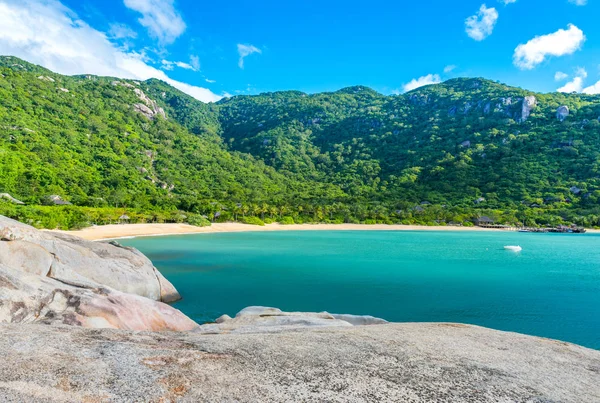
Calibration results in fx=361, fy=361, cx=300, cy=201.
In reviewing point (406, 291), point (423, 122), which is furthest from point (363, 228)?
point (423, 122)

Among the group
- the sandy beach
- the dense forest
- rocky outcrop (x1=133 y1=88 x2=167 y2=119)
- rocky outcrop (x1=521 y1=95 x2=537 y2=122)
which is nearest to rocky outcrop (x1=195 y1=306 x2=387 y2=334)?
the sandy beach

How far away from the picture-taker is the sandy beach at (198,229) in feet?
175

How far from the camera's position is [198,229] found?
7288cm

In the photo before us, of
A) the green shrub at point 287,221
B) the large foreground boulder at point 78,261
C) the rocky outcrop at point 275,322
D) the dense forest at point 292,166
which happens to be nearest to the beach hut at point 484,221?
the dense forest at point 292,166

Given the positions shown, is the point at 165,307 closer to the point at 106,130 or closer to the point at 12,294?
the point at 12,294

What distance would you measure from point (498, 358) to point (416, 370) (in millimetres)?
1917

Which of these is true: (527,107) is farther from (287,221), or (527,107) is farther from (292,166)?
(287,221)

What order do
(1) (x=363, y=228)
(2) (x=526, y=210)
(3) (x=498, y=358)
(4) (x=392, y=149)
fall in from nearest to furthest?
(3) (x=498, y=358) < (1) (x=363, y=228) < (2) (x=526, y=210) < (4) (x=392, y=149)

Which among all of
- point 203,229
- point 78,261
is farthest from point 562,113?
point 78,261

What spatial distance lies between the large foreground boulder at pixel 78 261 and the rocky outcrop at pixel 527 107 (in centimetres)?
17316

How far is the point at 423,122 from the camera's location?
183 m

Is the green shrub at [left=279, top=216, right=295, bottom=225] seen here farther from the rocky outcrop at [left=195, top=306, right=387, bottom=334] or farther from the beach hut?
the rocky outcrop at [left=195, top=306, right=387, bottom=334]

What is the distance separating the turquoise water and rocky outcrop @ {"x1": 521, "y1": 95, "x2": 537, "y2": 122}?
13370 centimetres

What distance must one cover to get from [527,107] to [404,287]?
164 metres
